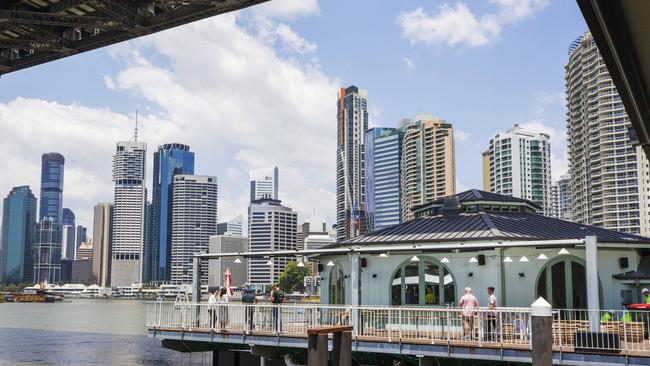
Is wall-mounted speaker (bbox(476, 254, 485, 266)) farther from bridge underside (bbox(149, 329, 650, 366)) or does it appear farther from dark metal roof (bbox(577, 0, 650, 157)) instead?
dark metal roof (bbox(577, 0, 650, 157))

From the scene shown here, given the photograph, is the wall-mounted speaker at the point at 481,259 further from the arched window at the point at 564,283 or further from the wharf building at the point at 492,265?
the arched window at the point at 564,283

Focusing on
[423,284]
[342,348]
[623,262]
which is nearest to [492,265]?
[423,284]

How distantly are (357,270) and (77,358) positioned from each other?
3544 cm

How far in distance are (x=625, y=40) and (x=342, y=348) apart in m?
11.6

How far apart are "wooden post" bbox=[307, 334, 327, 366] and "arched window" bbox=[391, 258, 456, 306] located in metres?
10.3

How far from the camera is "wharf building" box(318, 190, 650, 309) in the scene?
2320cm

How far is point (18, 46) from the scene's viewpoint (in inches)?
1003

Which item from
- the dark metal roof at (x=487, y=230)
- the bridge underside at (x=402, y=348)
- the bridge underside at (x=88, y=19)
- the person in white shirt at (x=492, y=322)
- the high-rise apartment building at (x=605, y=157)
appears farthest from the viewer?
the high-rise apartment building at (x=605, y=157)

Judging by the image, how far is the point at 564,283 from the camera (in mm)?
23406

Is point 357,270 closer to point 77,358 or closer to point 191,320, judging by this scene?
point 191,320

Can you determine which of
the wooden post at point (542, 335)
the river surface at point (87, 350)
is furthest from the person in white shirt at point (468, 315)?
the river surface at point (87, 350)

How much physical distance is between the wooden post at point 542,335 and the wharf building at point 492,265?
324 inches

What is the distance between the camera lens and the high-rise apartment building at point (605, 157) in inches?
5696

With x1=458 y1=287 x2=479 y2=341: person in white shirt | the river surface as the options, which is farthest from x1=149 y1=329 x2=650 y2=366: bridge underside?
the river surface
